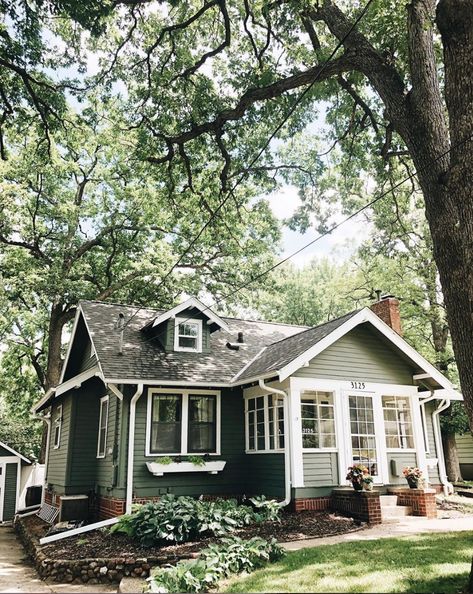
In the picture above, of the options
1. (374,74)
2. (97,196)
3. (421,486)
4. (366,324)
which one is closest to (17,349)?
(97,196)

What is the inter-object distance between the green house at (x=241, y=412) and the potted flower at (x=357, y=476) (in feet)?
2.88

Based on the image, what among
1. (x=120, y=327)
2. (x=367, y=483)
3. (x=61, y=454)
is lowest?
(x=367, y=483)

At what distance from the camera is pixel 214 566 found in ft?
22.8

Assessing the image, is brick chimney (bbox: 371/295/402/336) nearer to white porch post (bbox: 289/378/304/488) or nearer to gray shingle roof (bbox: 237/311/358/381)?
gray shingle roof (bbox: 237/311/358/381)

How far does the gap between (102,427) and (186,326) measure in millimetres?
3655

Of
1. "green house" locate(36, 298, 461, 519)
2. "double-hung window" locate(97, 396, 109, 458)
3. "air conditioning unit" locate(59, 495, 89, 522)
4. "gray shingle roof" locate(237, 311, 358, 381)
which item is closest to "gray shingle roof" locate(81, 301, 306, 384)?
"green house" locate(36, 298, 461, 519)

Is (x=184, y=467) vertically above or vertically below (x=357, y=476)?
above

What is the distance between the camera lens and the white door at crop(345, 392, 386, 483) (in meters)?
12.5

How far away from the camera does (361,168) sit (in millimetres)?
14602

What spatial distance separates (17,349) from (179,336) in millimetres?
16351

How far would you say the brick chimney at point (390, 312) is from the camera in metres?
14.6

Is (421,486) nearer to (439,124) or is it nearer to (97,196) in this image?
(439,124)

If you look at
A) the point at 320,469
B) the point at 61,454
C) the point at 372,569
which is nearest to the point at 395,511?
the point at 320,469

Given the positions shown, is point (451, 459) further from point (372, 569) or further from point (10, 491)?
point (10, 491)
